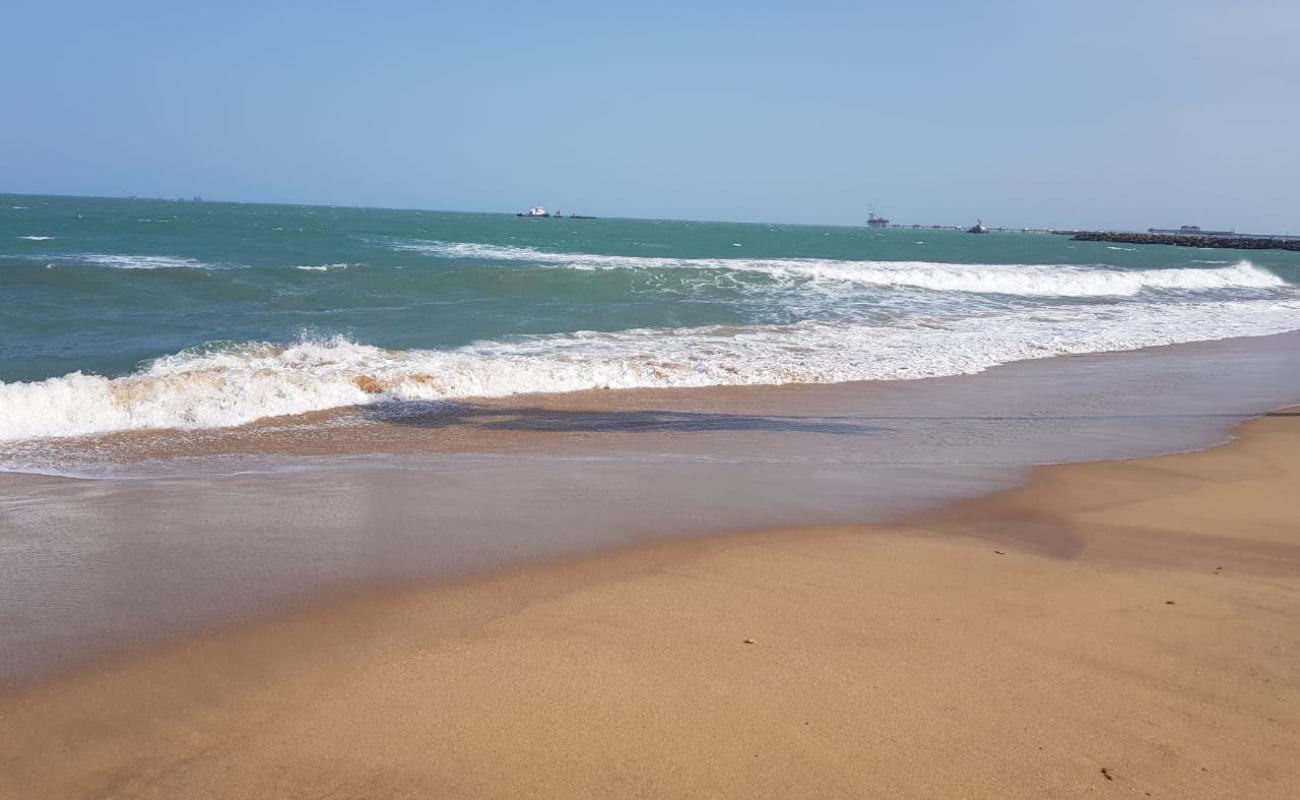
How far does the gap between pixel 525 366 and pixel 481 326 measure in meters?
5.49

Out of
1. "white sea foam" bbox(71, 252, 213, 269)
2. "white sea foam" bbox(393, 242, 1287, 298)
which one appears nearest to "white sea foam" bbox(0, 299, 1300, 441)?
"white sea foam" bbox(393, 242, 1287, 298)

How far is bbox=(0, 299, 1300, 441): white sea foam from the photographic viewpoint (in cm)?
995

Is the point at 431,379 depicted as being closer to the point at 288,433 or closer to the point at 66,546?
the point at 288,433

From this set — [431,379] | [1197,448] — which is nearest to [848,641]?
[1197,448]

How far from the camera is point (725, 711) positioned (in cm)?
355

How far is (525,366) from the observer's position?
12.9 meters

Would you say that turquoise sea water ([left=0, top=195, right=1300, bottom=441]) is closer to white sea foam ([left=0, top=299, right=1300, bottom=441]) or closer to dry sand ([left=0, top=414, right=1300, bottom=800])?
white sea foam ([left=0, top=299, right=1300, bottom=441])

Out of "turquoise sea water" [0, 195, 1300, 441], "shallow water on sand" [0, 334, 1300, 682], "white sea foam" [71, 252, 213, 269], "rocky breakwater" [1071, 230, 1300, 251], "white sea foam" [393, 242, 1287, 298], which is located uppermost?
"rocky breakwater" [1071, 230, 1300, 251]

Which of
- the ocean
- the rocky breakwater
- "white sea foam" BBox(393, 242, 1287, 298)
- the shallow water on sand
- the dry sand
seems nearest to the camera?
the dry sand

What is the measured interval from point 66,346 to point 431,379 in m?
6.96

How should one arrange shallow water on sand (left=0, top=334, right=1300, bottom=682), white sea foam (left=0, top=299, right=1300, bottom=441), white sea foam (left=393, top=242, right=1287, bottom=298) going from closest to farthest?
shallow water on sand (left=0, top=334, right=1300, bottom=682), white sea foam (left=0, top=299, right=1300, bottom=441), white sea foam (left=393, top=242, right=1287, bottom=298)

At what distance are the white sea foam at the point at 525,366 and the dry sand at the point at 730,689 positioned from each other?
255 inches

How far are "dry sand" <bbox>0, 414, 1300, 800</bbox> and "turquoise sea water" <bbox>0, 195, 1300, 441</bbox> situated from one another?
6485 mm

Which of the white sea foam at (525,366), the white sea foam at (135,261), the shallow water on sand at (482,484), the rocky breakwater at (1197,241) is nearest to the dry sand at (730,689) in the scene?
the shallow water on sand at (482,484)
